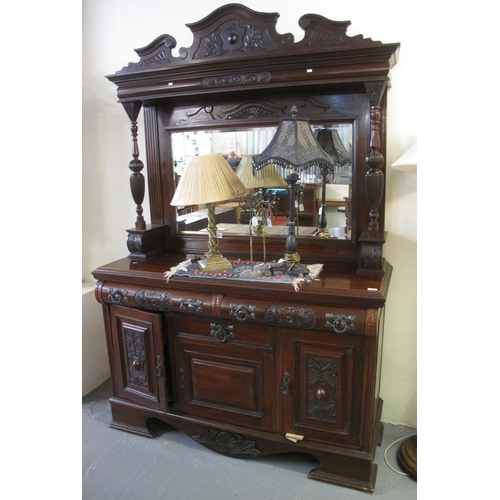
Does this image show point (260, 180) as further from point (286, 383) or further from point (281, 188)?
point (286, 383)

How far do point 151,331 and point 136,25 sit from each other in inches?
65.1

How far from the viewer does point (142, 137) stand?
2.27 m

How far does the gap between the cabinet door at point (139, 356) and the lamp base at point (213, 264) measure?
0.30 m

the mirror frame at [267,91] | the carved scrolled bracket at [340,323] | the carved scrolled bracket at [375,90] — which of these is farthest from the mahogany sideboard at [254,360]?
the carved scrolled bracket at [375,90]

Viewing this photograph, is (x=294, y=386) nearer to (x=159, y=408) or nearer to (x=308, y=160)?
(x=159, y=408)

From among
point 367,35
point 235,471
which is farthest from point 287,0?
point 235,471

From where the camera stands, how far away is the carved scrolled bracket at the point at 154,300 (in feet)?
5.90

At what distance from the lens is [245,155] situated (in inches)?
78.2

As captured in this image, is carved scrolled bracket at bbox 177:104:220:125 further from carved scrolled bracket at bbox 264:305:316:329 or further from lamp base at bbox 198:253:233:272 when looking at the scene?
carved scrolled bracket at bbox 264:305:316:329

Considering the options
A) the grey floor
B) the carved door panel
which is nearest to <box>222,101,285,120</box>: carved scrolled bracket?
the carved door panel

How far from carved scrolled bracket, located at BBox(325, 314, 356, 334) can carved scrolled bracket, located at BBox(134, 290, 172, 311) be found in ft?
2.32

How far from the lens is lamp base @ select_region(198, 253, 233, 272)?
1833 mm

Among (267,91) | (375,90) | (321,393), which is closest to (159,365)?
(321,393)

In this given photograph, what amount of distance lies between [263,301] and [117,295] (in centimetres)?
73
